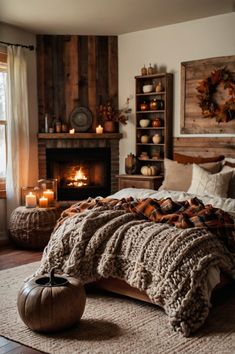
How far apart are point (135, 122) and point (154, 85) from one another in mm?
547

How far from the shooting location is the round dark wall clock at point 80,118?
6.36 m

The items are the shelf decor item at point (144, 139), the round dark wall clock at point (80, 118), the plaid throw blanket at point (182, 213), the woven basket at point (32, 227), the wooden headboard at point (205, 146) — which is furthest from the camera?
the round dark wall clock at point (80, 118)

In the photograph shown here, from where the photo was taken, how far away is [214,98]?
557 centimetres

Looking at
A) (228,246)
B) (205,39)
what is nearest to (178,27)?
(205,39)

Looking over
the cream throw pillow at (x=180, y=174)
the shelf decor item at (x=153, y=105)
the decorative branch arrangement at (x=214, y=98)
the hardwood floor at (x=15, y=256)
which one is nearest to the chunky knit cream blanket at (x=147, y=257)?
the hardwood floor at (x=15, y=256)

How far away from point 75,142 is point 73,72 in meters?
0.95

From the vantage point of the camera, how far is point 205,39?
558 cm

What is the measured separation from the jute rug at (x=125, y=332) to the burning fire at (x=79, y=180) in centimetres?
307

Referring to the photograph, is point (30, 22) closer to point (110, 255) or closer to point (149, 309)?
point (110, 255)

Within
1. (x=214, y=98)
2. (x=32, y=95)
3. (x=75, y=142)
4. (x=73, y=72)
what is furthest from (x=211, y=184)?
(x=32, y=95)

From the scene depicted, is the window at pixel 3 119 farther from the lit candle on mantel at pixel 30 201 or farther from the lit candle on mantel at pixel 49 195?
the lit candle on mantel at pixel 49 195

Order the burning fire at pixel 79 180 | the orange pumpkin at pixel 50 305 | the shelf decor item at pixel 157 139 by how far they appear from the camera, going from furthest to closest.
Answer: the burning fire at pixel 79 180 → the shelf decor item at pixel 157 139 → the orange pumpkin at pixel 50 305

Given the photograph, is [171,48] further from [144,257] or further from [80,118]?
[144,257]

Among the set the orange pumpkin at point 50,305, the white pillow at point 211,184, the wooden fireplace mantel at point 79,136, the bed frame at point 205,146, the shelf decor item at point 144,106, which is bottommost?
the orange pumpkin at point 50,305
